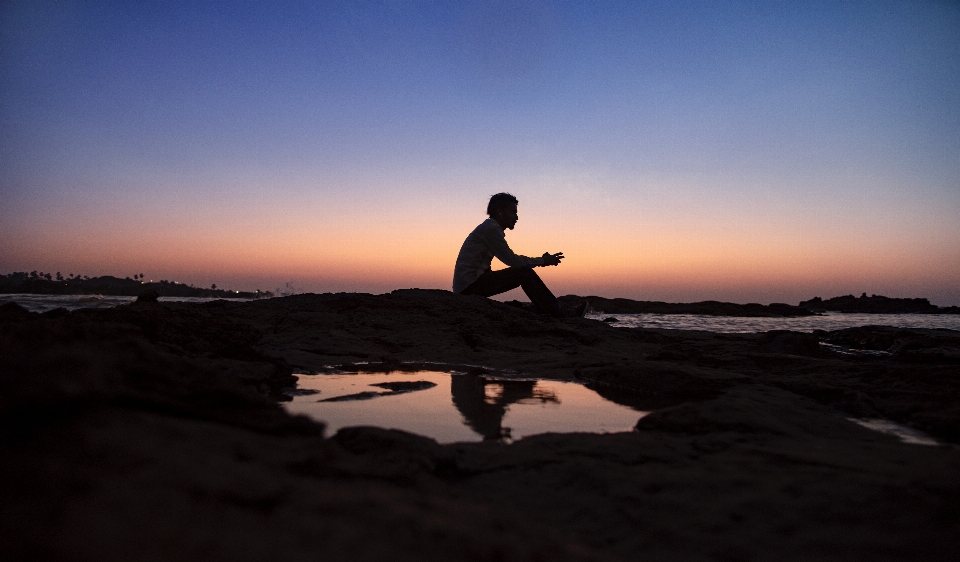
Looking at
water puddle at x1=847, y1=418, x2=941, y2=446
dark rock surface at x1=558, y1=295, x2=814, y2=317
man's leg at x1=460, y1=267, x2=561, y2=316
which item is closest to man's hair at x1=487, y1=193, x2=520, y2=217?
man's leg at x1=460, y1=267, x2=561, y2=316

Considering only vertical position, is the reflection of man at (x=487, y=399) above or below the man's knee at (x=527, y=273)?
below

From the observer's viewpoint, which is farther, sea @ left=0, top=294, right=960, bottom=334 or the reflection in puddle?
sea @ left=0, top=294, right=960, bottom=334

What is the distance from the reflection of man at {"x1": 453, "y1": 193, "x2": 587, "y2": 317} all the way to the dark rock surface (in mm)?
6140

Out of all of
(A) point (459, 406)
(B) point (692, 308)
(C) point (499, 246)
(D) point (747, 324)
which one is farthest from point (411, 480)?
(B) point (692, 308)

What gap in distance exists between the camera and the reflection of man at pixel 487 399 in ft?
6.88

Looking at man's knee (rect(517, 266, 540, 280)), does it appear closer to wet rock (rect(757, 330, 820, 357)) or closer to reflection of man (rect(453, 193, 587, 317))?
reflection of man (rect(453, 193, 587, 317))

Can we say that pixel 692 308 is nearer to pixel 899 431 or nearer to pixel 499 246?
pixel 499 246

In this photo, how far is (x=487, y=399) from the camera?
8.71 feet

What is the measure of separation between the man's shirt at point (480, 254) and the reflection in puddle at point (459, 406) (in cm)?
399

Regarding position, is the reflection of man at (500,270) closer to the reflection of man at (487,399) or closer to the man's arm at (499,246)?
the man's arm at (499,246)

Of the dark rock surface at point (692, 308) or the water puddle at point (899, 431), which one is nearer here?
the water puddle at point (899, 431)

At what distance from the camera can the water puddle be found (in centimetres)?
196

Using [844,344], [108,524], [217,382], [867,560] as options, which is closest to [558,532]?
[867,560]

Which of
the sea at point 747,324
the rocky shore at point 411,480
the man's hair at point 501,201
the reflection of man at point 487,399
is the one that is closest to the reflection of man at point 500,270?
the man's hair at point 501,201
